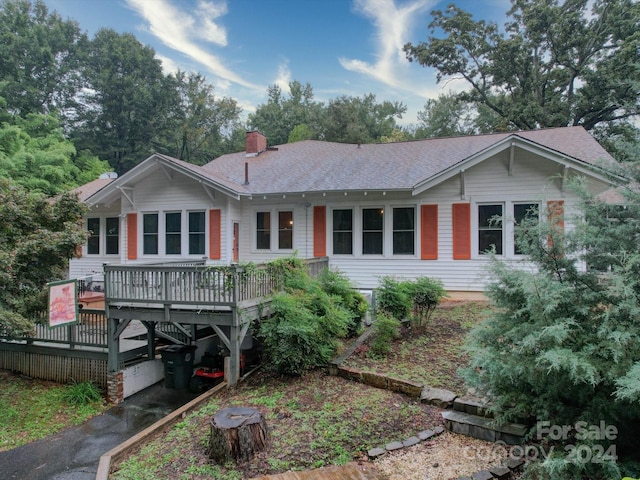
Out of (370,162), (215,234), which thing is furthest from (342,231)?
(215,234)

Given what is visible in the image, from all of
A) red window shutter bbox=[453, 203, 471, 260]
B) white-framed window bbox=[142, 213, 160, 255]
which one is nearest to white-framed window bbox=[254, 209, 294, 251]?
white-framed window bbox=[142, 213, 160, 255]

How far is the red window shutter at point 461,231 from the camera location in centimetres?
1066

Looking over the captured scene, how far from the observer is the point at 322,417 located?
489cm

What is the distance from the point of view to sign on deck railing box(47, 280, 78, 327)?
7.20 metres

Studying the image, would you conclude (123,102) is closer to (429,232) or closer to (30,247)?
(30,247)

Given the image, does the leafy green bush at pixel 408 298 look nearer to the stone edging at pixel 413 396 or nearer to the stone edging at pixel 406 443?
the stone edging at pixel 413 396

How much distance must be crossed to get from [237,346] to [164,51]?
118 ft

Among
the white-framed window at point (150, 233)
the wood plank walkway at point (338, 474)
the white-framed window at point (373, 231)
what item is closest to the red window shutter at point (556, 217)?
the wood plank walkway at point (338, 474)

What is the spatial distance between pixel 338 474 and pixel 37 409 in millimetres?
6959

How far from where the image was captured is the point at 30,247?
288 inches

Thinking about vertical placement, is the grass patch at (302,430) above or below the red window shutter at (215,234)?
below

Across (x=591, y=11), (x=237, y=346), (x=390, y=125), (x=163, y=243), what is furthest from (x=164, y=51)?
(x=237, y=346)

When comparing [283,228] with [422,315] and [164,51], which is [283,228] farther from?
[164,51]

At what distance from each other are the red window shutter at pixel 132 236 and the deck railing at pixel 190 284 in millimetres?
5931
